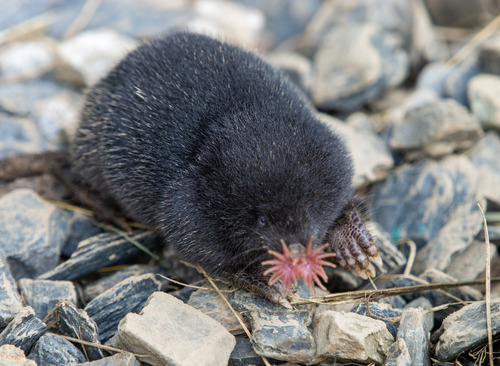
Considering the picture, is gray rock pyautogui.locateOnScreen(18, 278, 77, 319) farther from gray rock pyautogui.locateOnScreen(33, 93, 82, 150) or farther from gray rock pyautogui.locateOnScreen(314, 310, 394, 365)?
gray rock pyautogui.locateOnScreen(33, 93, 82, 150)

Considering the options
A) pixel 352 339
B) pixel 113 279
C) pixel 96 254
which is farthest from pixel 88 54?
pixel 352 339

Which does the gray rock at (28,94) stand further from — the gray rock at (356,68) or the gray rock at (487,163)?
the gray rock at (487,163)

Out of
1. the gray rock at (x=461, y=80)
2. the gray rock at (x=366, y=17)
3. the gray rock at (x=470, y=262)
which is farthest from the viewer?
the gray rock at (x=366, y=17)

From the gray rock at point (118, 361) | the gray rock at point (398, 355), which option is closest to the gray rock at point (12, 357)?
the gray rock at point (118, 361)

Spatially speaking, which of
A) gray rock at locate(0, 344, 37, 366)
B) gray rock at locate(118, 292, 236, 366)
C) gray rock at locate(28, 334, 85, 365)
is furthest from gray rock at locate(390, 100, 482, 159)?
gray rock at locate(0, 344, 37, 366)

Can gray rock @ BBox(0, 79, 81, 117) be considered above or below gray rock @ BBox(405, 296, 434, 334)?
above

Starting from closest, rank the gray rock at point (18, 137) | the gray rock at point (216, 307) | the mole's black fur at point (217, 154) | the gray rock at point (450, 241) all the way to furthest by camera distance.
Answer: the mole's black fur at point (217, 154), the gray rock at point (216, 307), the gray rock at point (450, 241), the gray rock at point (18, 137)
